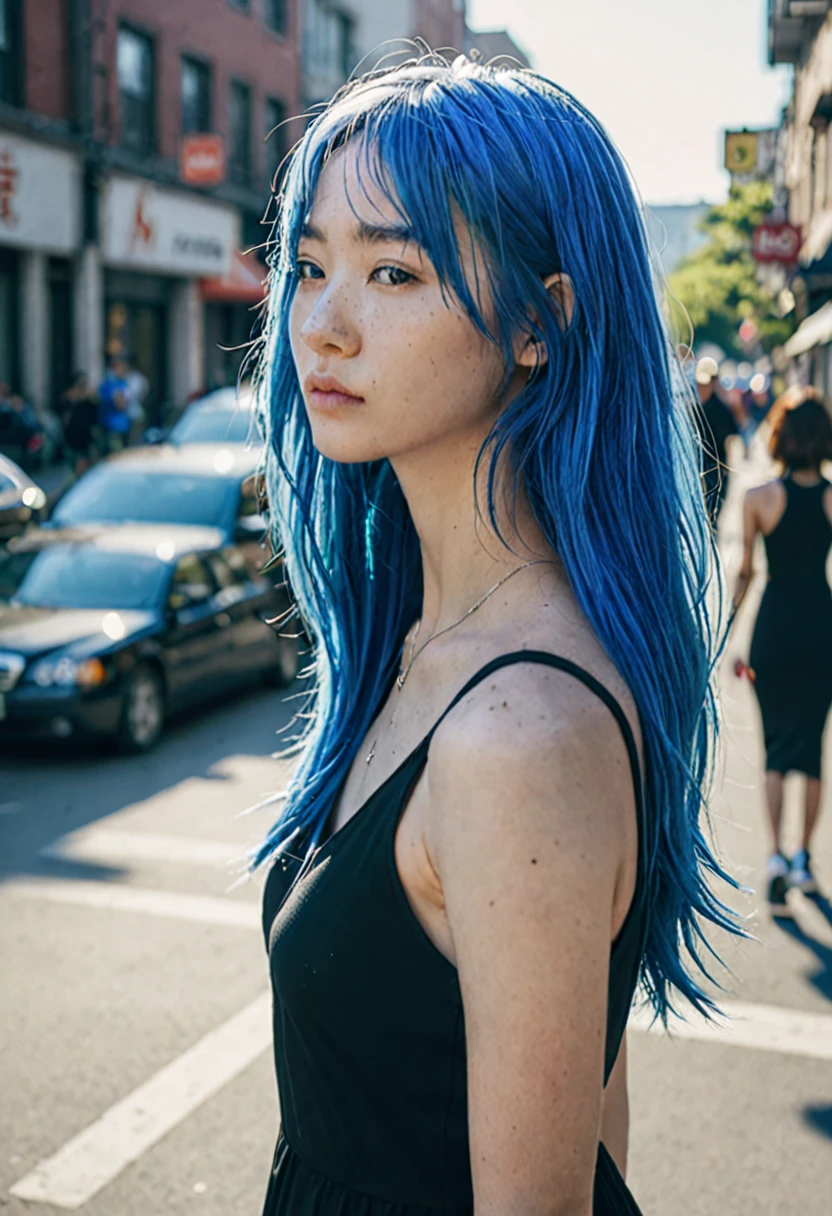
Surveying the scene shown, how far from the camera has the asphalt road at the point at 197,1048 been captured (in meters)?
4.00

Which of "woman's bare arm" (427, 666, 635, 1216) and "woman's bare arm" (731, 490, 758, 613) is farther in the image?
"woman's bare arm" (731, 490, 758, 613)

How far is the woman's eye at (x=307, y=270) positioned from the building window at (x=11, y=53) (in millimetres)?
24378

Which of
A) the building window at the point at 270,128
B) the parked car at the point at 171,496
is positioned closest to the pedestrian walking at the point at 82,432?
the parked car at the point at 171,496

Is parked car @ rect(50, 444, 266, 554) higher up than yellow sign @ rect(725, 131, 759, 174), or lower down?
lower down

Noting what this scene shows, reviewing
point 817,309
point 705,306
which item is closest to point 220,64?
point 817,309

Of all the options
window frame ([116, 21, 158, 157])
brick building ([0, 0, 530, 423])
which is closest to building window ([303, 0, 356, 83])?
brick building ([0, 0, 530, 423])

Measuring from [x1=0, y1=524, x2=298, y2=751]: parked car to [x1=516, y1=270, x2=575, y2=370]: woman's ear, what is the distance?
7512mm

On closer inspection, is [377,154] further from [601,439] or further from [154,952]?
[154,952]

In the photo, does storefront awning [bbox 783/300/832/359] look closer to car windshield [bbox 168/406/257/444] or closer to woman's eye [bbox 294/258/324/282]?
car windshield [bbox 168/406/257/444]

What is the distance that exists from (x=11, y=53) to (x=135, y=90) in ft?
14.4

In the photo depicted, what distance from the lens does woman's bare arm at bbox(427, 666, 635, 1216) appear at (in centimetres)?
127

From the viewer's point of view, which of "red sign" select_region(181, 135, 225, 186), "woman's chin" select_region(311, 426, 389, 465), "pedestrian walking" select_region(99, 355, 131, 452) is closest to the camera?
"woman's chin" select_region(311, 426, 389, 465)

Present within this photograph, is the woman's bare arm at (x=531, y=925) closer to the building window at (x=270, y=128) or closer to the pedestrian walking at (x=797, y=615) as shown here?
the pedestrian walking at (x=797, y=615)

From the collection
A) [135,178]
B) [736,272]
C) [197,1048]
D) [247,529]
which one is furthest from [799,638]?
[736,272]
